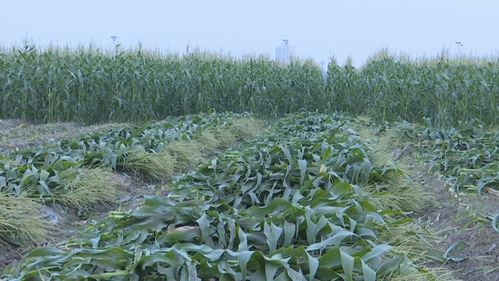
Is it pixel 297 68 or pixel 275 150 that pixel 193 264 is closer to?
pixel 275 150

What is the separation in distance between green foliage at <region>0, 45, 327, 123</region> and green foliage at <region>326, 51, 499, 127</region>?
654mm

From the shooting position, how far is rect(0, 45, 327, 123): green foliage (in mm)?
10711

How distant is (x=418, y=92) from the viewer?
34.7 ft

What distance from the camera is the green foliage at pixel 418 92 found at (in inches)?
397

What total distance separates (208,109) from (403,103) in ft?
12.7

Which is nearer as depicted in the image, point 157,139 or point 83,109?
point 157,139

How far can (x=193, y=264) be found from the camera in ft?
7.21

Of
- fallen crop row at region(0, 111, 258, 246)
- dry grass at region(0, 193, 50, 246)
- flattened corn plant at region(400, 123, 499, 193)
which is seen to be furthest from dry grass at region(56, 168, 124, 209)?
flattened corn plant at region(400, 123, 499, 193)

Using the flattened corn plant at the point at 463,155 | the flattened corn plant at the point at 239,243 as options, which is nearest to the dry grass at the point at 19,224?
the flattened corn plant at the point at 239,243

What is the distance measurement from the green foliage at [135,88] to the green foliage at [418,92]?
0.65 m

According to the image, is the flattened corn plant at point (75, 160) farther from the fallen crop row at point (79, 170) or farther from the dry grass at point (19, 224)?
the dry grass at point (19, 224)

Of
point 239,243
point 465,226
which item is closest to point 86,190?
point 239,243

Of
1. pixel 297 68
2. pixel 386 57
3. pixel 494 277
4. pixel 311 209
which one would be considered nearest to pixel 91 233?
pixel 311 209

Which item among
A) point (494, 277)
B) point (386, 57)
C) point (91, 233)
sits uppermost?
point (386, 57)
